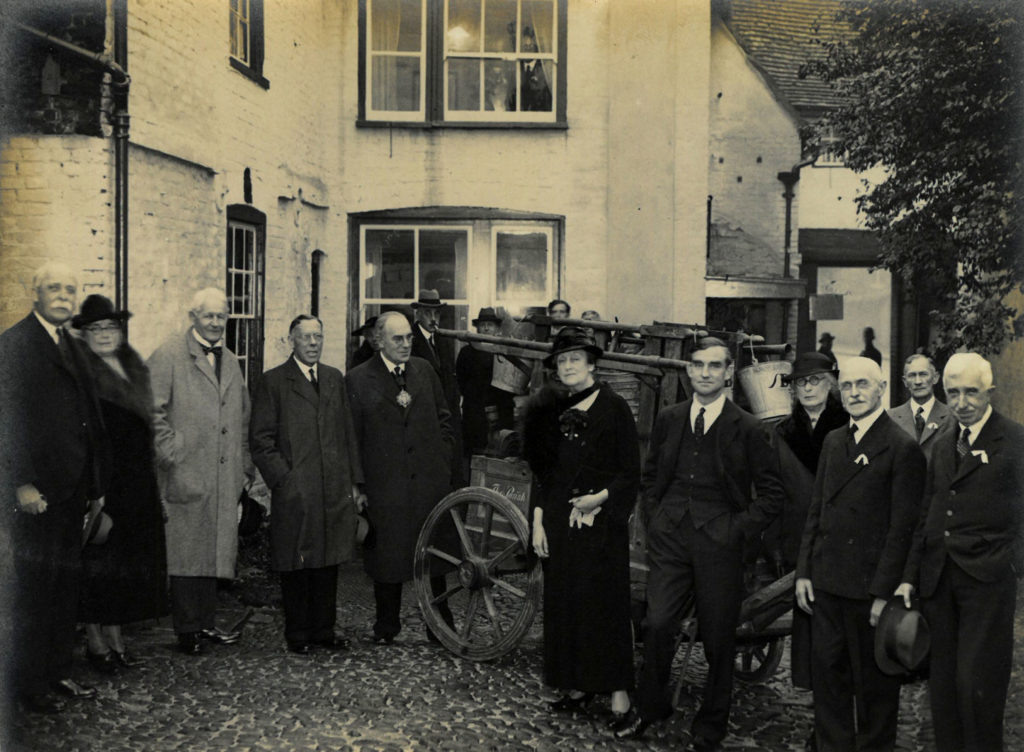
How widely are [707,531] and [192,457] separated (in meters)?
2.97

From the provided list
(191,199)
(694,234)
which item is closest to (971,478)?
(191,199)

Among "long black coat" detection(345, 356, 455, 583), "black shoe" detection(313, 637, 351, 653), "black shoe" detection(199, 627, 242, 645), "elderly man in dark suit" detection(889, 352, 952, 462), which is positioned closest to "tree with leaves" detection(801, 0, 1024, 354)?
"elderly man in dark suit" detection(889, 352, 952, 462)

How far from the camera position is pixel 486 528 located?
5.88 meters

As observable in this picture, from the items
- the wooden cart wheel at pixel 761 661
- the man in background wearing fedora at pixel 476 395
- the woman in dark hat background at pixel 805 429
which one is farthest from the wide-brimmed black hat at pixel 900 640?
the man in background wearing fedora at pixel 476 395

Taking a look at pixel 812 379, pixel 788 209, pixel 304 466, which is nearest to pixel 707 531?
pixel 812 379

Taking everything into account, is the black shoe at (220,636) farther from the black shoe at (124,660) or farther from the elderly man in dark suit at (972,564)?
the elderly man in dark suit at (972,564)

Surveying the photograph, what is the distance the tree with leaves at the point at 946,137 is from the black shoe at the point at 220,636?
5.58 meters

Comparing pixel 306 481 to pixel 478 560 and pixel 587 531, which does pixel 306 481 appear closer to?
pixel 478 560

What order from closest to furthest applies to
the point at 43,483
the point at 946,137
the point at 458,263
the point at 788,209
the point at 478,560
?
the point at 43,483, the point at 478,560, the point at 946,137, the point at 458,263, the point at 788,209

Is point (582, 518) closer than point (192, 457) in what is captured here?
Yes

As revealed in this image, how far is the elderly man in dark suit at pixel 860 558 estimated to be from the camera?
4.24 metres

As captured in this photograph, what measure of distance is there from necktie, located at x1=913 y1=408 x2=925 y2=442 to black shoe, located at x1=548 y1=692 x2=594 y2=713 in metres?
2.57

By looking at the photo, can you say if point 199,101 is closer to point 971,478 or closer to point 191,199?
point 191,199

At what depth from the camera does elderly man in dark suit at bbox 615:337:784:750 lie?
4.66 meters
